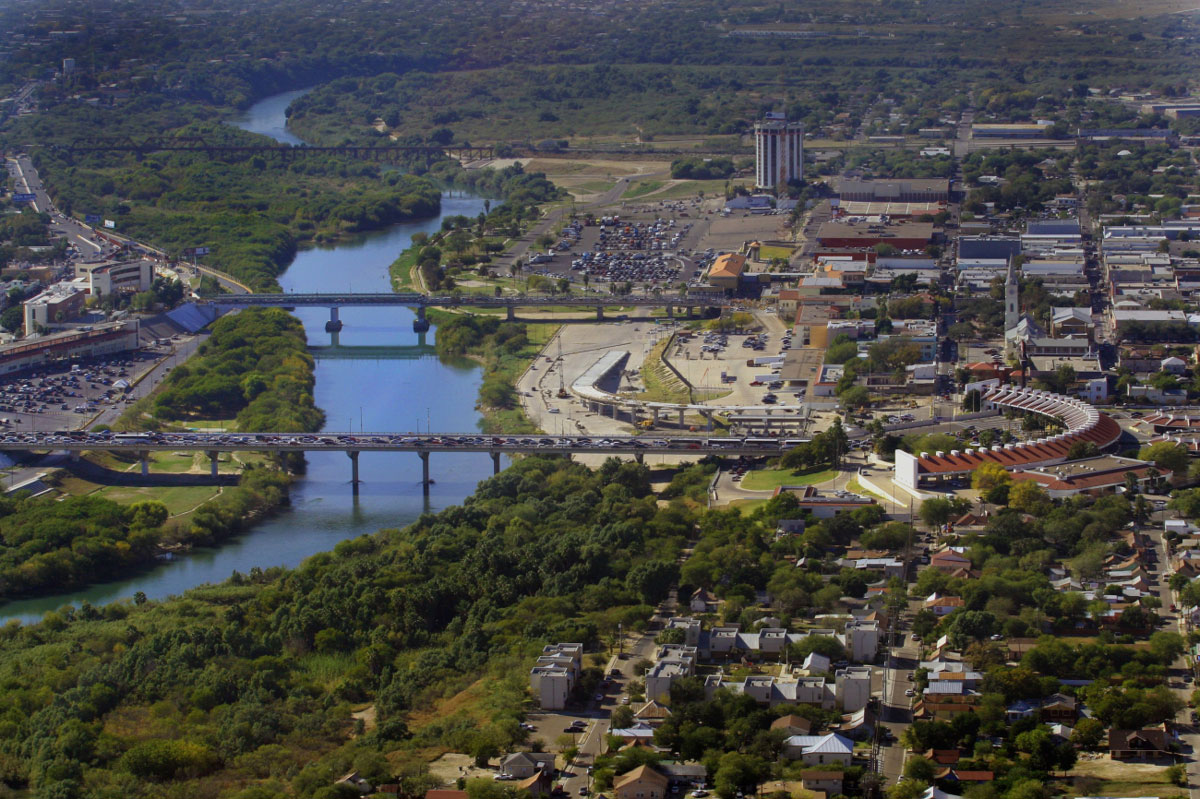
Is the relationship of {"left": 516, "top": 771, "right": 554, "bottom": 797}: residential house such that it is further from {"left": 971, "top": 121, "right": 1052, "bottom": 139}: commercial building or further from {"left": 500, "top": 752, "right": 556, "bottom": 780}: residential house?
{"left": 971, "top": 121, "right": 1052, "bottom": 139}: commercial building

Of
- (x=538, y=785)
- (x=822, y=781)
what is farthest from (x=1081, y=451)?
(x=538, y=785)

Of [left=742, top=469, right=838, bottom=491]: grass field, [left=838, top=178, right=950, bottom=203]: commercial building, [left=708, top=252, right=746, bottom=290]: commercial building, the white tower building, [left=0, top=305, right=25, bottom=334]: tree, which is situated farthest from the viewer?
[left=838, top=178, right=950, bottom=203]: commercial building

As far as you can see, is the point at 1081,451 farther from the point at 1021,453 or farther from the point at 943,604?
the point at 943,604

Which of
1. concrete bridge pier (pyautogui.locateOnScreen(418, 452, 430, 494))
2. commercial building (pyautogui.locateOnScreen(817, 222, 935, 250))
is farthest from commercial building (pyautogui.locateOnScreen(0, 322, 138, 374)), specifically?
commercial building (pyautogui.locateOnScreen(817, 222, 935, 250))

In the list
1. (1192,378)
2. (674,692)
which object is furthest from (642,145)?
(674,692)

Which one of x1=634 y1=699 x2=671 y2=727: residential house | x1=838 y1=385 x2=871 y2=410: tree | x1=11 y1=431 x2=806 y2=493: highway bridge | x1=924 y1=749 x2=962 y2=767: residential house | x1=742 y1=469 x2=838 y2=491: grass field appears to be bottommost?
x1=924 y1=749 x2=962 y2=767: residential house

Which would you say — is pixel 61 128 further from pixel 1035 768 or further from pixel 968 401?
pixel 1035 768

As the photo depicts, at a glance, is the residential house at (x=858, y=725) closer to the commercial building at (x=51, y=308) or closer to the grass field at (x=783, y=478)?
the grass field at (x=783, y=478)

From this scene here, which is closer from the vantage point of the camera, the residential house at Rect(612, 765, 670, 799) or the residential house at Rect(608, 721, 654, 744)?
the residential house at Rect(612, 765, 670, 799)
